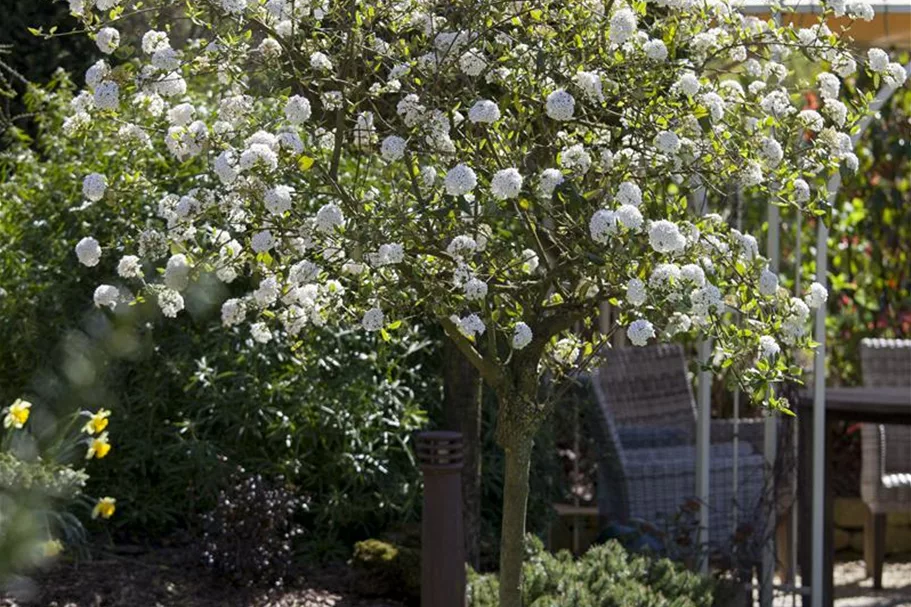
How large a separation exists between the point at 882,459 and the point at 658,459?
44.2 inches

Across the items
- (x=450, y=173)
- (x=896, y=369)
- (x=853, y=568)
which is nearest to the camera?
(x=450, y=173)

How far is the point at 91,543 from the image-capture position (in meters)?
4.80

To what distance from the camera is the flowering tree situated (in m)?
3.02

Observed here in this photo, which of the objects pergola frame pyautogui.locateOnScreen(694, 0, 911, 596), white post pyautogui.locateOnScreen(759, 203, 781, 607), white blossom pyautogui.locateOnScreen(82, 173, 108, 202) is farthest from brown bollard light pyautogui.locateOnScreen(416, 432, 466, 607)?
white post pyautogui.locateOnScreen(759, 203, 781, 607)

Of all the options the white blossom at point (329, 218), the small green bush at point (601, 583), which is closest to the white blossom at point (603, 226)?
the white blossom at point (329, 218)

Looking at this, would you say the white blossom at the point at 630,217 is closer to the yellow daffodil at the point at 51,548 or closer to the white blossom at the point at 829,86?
the white blossom at the point at 829,86

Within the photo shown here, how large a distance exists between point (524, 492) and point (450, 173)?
1043 millimetres

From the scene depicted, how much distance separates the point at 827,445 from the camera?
212 inches

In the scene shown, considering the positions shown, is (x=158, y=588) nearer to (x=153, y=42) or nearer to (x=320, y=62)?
(x=153, y=42)

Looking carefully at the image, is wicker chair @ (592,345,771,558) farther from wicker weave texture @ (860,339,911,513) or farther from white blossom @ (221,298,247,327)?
white blossom @ (221,298,247,327)

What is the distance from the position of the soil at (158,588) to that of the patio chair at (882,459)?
2.63 metres

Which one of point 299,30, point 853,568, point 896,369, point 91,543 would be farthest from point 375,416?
point 853,568

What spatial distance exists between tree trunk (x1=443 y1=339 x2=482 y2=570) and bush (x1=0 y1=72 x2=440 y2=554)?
23 centimetres

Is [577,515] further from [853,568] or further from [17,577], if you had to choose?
[17,577]
